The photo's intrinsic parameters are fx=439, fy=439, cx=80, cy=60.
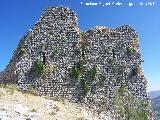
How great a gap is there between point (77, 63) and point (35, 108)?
663 centimetres

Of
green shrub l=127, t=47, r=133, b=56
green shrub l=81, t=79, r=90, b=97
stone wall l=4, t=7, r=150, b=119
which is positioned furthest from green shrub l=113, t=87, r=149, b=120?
green shrub l=127, t=47, r=133, b=56

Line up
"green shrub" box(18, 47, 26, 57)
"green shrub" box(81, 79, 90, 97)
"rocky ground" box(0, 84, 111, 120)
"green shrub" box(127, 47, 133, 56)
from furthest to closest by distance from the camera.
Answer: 1. "green shrub" box(127, 47, 133, 56)
2. "green shrub" box(81, 79, 90, 97)
3. "green shrub" box(18, 47, 26, 57)
4. "rocky ground" box(0, 84, 111, 120)

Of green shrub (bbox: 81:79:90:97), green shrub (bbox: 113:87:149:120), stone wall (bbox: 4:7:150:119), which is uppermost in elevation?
stone wall (bbox: 4:7:150:119)

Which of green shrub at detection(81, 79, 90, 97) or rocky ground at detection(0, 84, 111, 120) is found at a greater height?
green shrub at detection(81, 79, 90, 97)

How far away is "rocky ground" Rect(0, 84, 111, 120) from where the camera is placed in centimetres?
2816

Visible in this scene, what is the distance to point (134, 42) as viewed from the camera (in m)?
37.1

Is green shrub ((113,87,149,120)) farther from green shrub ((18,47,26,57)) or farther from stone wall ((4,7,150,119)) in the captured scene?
green shrub ((18,47,26,57))

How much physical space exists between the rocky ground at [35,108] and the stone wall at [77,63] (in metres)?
1.05

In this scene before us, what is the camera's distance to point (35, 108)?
29.8 metres

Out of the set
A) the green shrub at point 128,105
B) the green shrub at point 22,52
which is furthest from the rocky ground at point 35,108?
the green shrub at point 22,52

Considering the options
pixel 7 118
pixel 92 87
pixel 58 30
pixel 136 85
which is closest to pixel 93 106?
pixel 92 87

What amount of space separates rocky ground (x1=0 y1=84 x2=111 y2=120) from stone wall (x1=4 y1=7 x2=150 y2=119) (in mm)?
1052

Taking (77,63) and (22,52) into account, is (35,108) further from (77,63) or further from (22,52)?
(77,63)

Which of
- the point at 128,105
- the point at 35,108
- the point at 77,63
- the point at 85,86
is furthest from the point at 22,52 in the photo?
the point at 128,105
